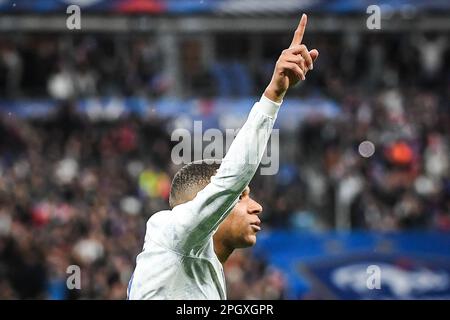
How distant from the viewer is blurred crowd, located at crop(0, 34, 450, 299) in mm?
12789

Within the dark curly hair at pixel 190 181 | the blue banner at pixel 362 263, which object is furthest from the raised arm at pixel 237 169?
the blue banner at pixel 362 263

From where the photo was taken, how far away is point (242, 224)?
4508 millimetres

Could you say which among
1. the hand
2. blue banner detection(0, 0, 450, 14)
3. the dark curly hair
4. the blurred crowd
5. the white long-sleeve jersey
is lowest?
the white long-sleeve jersey

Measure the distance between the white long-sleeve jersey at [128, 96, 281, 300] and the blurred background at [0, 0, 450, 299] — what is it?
21.7ft

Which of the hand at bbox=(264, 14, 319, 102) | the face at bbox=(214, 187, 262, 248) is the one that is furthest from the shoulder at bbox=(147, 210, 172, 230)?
the hand at bbox=(264, 14, 319, 102)

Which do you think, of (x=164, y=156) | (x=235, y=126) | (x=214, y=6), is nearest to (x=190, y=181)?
(x=164, y=156)

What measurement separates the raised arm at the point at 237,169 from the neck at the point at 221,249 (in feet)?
1.39

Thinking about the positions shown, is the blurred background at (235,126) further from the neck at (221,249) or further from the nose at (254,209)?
the nose at (254,209)

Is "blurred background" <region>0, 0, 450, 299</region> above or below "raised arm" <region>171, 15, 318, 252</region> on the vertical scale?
above

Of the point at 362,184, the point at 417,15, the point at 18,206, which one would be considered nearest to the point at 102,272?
the point at 18,206

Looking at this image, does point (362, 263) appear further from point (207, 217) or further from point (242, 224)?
point (207, 217)

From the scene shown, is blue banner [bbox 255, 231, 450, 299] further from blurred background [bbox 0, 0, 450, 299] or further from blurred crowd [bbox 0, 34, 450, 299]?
blurred crowd [bbox 0, 34, 450, 299]
